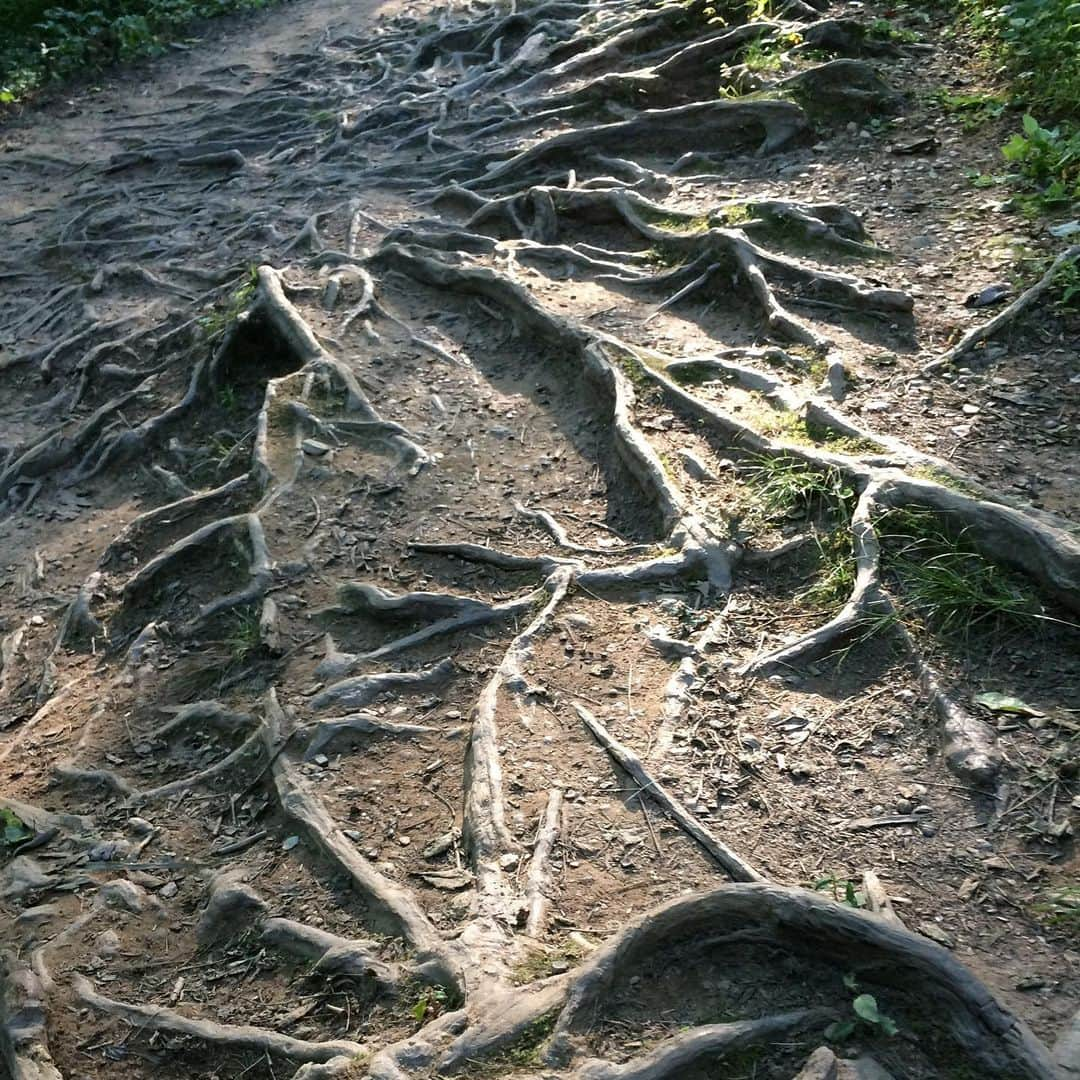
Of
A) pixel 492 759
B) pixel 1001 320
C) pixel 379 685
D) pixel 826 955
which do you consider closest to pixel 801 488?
pixel 1001 320

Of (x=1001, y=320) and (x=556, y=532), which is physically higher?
(x=556, y=532)

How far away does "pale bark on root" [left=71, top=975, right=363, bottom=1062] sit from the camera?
11.1 feet

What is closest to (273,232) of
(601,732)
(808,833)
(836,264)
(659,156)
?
(659,156)

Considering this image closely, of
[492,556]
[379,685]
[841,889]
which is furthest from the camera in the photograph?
[492,556]

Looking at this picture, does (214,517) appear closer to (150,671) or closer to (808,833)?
(150,671)

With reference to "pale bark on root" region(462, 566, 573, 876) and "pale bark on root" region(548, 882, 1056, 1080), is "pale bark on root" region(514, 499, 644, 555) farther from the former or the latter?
"pale bark on root" region(548, 882, 1056, 1080)

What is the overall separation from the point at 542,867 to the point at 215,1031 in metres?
1.14

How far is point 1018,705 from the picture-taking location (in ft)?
13.4

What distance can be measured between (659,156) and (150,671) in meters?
5.76

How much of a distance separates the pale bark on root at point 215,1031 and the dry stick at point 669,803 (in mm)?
1249

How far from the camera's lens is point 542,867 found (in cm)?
378

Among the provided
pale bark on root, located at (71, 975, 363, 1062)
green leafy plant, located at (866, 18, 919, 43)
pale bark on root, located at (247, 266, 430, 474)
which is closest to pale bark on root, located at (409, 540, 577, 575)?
pale bark on root, located at (247, 266, 430, 474)

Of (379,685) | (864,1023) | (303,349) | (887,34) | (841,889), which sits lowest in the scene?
(841,889)

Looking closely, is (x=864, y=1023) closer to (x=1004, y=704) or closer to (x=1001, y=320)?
(x=1004, y=704)
